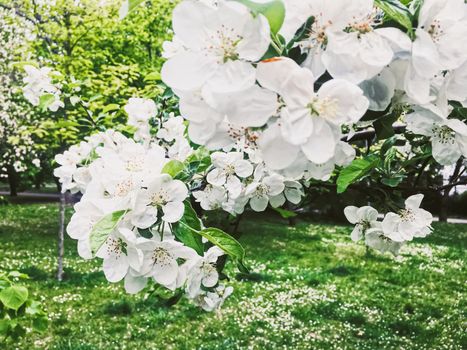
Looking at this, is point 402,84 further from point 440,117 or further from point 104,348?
point 104,348

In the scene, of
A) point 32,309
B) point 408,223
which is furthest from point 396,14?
point 32,309

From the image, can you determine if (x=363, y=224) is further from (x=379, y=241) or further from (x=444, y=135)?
(x=444, y=135)

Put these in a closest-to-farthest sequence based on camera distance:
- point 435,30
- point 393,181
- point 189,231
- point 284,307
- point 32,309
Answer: point 435,30, point 189,231, point 393,181, point 32,309, point 284,307

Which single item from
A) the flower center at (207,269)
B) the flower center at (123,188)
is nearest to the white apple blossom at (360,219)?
the flower center at (207,269)

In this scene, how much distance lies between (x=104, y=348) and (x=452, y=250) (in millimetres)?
8925

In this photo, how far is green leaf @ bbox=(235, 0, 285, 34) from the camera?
727 mm

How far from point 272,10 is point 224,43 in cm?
9

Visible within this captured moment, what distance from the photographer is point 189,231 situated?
123 centimetres

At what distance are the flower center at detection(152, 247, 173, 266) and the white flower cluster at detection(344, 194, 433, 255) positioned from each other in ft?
3.29

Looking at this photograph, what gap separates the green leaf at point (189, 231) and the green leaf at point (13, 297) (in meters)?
1.35

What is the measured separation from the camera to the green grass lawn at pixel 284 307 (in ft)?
17.8

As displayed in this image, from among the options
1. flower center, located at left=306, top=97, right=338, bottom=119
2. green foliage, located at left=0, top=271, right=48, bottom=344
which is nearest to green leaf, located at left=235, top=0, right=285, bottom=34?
flower center, located at left=306, top=97, right=338, bottom=119

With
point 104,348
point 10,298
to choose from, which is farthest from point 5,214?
point 10,298

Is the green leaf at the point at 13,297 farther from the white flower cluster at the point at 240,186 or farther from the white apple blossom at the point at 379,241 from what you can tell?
the white apple blossom at the point at 379,241
